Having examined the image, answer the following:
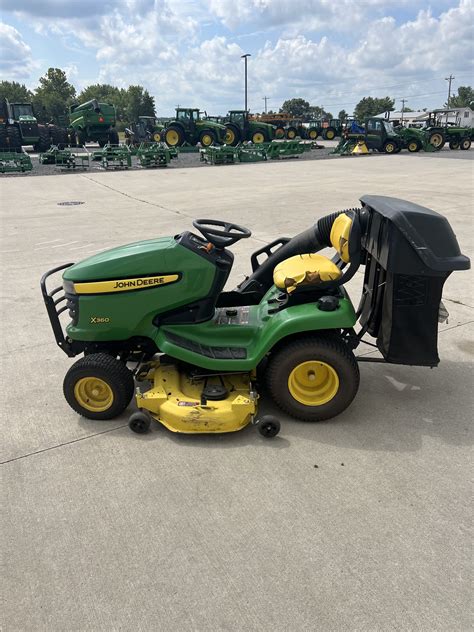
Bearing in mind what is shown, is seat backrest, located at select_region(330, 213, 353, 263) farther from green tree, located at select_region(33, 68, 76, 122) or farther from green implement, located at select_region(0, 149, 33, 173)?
green tree, located at select_region(33, 68, 76, 122)

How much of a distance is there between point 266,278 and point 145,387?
111cm

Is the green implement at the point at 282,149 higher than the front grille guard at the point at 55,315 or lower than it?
higher

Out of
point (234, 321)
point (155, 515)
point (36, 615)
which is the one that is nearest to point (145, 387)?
point (234, 321)

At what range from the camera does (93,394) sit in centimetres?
290

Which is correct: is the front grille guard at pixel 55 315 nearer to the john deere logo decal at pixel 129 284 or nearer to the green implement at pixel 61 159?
the john deere logo decal at pixel 129 284

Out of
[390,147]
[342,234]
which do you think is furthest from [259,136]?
[342,234]

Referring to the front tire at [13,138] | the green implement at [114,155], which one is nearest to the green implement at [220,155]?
the green implement at [114,155]

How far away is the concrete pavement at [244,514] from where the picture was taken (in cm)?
176

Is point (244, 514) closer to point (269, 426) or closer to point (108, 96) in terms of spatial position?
point (269, 426)

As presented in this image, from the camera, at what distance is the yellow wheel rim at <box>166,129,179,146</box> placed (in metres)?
25.4

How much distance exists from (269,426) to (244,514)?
56 cm

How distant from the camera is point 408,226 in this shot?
8.13ft

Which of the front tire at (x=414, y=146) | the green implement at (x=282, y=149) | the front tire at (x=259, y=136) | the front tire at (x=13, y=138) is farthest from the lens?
the front tire at (x=259, y=136)

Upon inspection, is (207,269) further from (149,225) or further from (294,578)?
(149,225)
